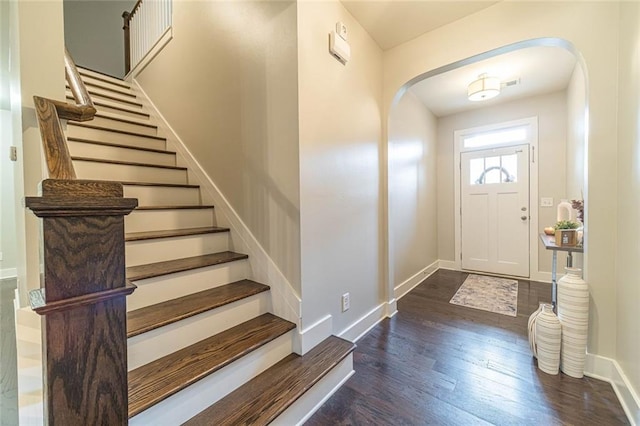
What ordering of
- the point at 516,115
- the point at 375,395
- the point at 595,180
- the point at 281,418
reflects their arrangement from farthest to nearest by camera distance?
the point at 516,115, the point at 595,180, the point at 375,395, the point at 281,418

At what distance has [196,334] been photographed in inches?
55.5

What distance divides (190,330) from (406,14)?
257 cm

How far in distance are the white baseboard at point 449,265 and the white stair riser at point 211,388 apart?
3.59 meters

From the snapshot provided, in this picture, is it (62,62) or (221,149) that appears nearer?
(62,62)

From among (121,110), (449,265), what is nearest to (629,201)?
(449,265)

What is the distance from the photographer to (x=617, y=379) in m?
1.52

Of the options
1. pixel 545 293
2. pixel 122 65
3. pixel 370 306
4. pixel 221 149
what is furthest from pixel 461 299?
pixel 122 65

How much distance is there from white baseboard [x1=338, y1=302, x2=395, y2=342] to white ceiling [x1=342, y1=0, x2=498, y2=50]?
2.37 m

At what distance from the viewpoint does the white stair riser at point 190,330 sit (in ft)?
3.97

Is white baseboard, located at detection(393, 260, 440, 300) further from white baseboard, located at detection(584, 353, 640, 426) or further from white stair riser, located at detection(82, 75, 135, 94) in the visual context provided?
white stair riser, located at detection(82, 75, 135, 94)

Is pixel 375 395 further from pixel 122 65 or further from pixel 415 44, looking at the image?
pixel 122 65

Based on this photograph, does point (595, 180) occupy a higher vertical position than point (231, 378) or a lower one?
higher

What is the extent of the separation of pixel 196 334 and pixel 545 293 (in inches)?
148

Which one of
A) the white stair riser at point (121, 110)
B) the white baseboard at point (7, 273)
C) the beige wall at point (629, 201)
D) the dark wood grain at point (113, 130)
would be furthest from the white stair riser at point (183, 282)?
the white stair riser at point (121, 110)
